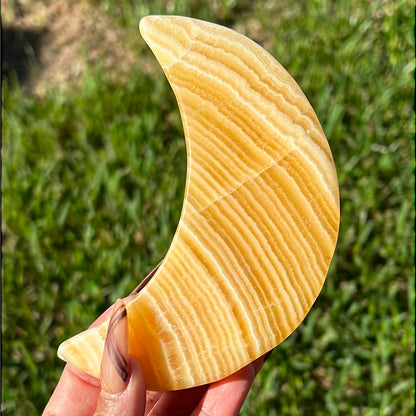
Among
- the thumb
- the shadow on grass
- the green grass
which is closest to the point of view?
the thumb

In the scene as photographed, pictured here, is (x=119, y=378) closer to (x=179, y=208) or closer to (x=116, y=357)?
(x=116, y=357)

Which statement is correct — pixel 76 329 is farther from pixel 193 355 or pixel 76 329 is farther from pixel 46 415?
pixel 193 355

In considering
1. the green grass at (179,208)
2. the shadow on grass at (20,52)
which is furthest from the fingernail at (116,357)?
the shadow on grass at (20,52)

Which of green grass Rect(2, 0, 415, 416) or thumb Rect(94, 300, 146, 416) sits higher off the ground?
thumb Rect(94, 300, 146, 416)

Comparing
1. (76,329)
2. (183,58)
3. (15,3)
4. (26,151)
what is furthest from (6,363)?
(15,3)

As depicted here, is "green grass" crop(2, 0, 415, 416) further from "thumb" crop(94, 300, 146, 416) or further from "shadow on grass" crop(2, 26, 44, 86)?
"thumb" crop(94, 300, 146, 416)

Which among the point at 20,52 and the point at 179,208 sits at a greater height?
the point at 20,52

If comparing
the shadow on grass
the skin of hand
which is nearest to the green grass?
the shadow on grass

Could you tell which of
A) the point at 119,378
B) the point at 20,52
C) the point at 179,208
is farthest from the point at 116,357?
the point at 20,52
